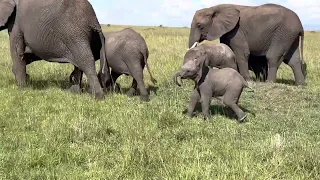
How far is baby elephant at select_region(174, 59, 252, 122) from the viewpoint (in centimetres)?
644

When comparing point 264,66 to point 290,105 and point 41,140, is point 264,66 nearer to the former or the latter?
point 290,105

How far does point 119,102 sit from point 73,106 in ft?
2.74

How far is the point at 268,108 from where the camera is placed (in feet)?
24.2

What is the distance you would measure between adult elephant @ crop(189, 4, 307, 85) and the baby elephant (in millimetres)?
3390

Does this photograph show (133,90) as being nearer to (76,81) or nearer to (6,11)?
(76,81)

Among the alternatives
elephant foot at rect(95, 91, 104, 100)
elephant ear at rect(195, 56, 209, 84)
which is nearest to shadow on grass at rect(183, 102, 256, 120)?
elephant ear at rect(195, 56, 209, 84)

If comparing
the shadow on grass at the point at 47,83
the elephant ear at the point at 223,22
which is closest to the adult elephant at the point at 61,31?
the shadow on grass at the point at 47,83

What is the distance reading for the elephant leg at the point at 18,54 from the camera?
8359 mm

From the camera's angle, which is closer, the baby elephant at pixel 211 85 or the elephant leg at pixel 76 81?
the baby elephant at pixel 211 85

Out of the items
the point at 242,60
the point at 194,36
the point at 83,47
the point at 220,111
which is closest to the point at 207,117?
the point at 220,111

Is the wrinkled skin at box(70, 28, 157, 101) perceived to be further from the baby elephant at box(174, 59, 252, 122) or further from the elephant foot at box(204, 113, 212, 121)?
the elephant foot at box(204, 113, 212, 121)

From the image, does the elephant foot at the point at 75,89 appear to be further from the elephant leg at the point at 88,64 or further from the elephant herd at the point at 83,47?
the elephant leg at the point at 88,64

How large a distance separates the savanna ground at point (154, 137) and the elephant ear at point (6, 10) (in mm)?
1325

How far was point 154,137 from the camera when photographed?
17.3 feet
